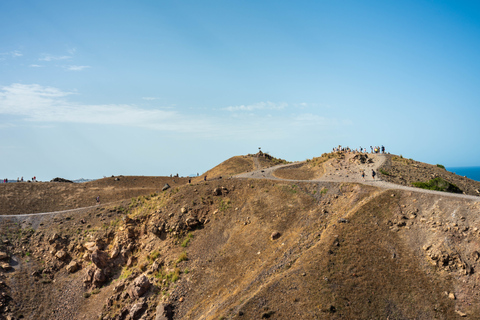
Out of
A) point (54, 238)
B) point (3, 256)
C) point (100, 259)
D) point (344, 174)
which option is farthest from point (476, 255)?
point (3, 256)

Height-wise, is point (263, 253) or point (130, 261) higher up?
point (263, 253)

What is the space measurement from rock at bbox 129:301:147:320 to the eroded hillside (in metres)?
0.12

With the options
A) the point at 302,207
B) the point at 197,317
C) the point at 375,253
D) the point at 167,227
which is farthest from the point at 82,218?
the point at 375,253

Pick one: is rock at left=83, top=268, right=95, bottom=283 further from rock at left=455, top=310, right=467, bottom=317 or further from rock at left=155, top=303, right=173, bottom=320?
rock at left=455, top=310, right=467, bottom=317

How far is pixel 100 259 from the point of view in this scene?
44.9 metres

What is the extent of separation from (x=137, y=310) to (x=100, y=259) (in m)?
13.4

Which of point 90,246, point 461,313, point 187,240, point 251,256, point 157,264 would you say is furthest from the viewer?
point 90,246

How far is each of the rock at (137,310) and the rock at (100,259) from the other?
1195 cm

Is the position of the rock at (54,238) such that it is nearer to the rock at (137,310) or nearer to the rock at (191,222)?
the rock at (191,222)

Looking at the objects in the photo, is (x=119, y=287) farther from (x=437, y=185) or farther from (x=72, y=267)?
(x=437, y=185)

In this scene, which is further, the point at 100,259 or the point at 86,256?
the point at 86,256

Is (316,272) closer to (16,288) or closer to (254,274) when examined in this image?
(254,274)

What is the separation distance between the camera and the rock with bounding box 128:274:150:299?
37.1 m

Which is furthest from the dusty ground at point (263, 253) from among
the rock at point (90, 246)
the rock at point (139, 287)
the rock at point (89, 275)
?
the rock at point (139, 287)
